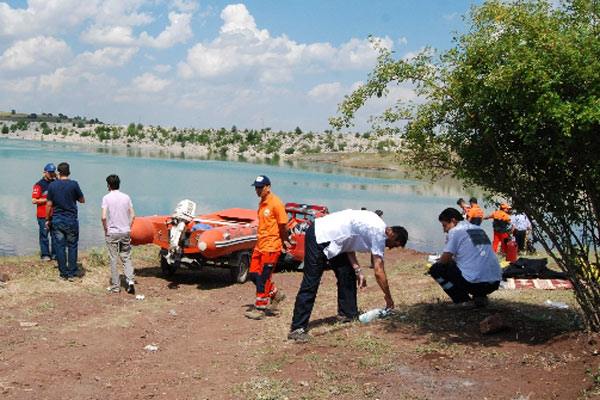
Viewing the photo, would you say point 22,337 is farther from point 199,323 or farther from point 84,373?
point 199,323

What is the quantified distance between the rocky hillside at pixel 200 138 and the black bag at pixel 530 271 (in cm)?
10258

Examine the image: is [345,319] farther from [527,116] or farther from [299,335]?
[527,116]

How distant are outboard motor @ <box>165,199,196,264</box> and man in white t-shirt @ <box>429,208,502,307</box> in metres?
5.37

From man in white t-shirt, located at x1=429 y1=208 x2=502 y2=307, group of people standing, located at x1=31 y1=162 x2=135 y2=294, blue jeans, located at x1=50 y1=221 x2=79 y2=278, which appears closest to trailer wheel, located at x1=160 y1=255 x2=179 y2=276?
group of people standing, located at x1=31 y1=162 x2=135 y2=294

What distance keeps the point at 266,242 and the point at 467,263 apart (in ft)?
9.78

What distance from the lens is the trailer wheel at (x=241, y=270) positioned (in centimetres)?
1256

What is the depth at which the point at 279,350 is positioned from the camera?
736cm

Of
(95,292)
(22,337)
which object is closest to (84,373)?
(22,337)

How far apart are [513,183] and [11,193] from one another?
2883 centimetres

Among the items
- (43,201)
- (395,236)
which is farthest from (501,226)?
(43,201)

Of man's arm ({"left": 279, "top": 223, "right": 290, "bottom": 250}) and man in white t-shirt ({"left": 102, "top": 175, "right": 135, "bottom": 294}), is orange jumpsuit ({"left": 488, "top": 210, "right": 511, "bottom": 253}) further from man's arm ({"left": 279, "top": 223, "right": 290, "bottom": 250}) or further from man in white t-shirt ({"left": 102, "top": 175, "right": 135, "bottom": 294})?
man in white t-shirt ({"left": 102, "top": 175, "right": 135, "bottom": 294})

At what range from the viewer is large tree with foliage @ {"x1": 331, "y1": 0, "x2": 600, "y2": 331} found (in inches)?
229

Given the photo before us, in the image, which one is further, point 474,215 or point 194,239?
point 474,215

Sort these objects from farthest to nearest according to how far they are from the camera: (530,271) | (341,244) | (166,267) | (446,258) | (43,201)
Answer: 1. (166,267)
2. (43,201)
3. (530,271)
4. (446,258)
5. (341,244)
